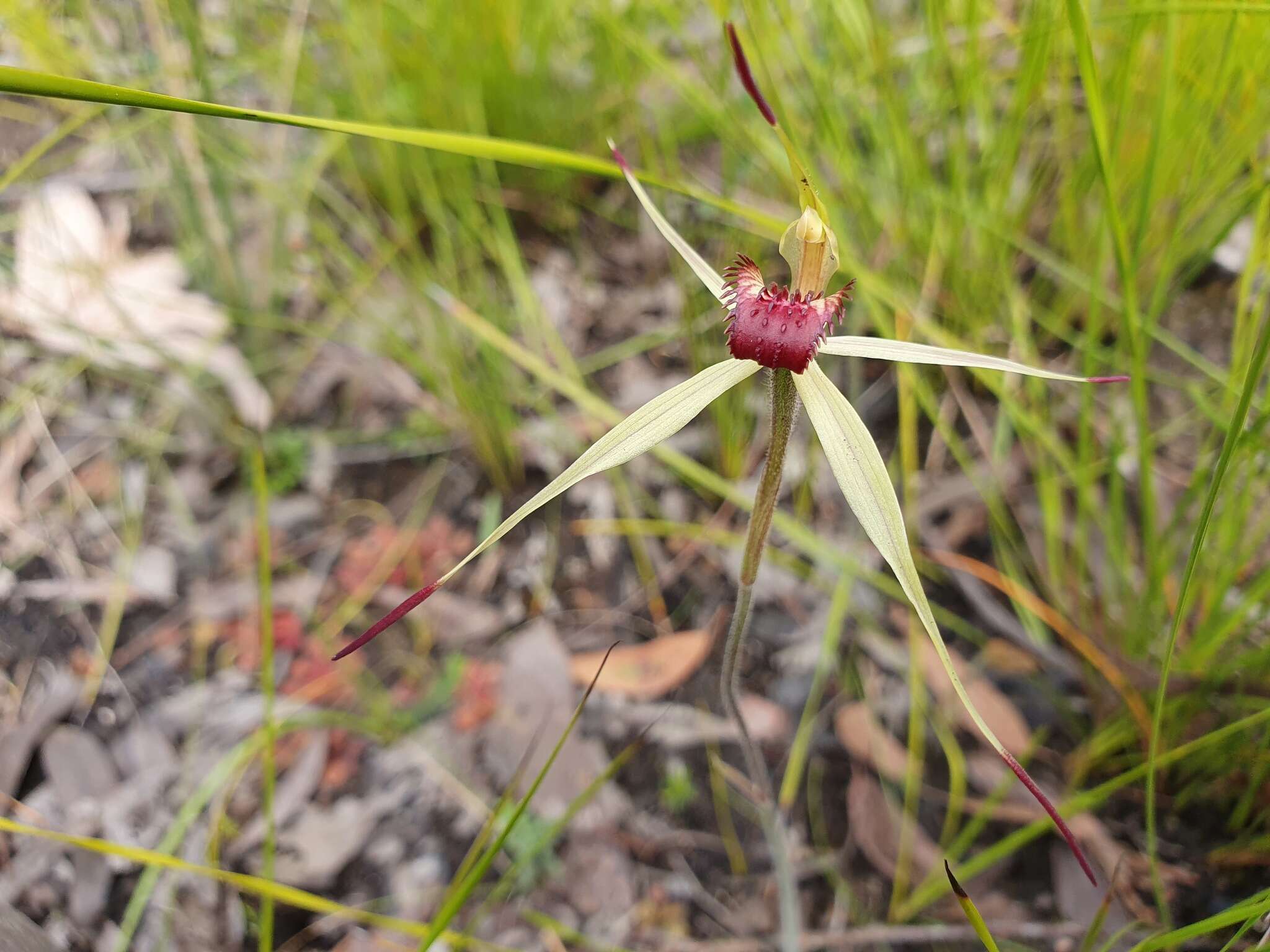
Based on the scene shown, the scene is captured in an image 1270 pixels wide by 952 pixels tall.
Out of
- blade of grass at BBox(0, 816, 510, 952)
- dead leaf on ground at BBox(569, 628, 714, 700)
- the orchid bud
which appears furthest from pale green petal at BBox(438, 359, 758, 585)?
dead leaf on ground at BBox(569, 628, 714, 700)

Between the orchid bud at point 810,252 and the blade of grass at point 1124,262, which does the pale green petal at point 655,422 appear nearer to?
the orchid bud at point 810,252

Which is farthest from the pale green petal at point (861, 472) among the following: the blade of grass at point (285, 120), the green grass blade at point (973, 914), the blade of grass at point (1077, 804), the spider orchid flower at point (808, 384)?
the blade of grass at point (1077, 804)

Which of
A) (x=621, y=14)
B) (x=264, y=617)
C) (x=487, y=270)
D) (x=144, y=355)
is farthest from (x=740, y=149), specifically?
(x=144, y=355)

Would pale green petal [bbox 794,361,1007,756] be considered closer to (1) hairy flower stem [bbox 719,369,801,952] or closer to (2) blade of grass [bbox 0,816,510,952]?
(1) hairy flower stem [bbox 719,369,801,952]

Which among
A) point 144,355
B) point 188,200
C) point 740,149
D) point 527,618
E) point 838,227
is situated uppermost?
point 740,149

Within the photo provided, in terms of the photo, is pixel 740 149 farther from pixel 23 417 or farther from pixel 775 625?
pixel 23 417
